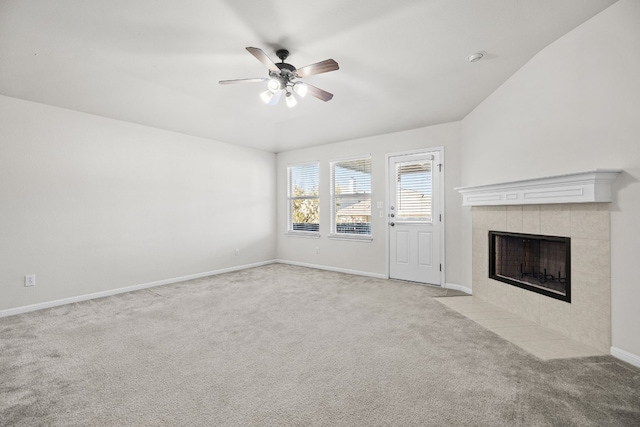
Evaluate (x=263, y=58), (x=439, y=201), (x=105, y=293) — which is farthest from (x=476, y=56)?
(x=105, y=293)

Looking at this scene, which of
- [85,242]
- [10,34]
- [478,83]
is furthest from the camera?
[85,242]

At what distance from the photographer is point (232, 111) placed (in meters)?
4.29

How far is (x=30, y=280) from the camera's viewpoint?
3.52 metres

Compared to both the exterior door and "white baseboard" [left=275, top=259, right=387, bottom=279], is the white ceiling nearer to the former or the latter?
the exterior door

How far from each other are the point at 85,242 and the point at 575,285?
5679 mm

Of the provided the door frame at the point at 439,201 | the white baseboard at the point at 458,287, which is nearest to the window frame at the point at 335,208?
the door frame at the point at 439,201

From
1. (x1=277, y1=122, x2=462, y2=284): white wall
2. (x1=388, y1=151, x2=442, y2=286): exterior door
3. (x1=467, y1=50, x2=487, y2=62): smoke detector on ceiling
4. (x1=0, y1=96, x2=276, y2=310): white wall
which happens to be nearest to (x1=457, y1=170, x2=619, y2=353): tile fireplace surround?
(x1=277, y1=122, x2=462, y2=284): white wall

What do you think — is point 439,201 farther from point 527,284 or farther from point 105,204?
point 105,204

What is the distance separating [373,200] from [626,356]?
3.64 metres

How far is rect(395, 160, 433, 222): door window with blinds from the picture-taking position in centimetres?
474

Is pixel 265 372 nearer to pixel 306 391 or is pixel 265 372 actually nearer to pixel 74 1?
pixel 306 391

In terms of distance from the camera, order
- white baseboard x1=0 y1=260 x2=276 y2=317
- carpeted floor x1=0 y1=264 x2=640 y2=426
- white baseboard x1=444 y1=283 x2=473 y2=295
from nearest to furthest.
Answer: carpeted floor x1=0 y1=264 x2=640 y2=426
white baseboard x1=0 y1=260 x2=276 y2=317
white baseboard x1=444 y1=283 x2=473 y2=295

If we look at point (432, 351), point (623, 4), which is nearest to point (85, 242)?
point (432, 351)

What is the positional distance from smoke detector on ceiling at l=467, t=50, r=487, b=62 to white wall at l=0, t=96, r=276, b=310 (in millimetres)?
4431
